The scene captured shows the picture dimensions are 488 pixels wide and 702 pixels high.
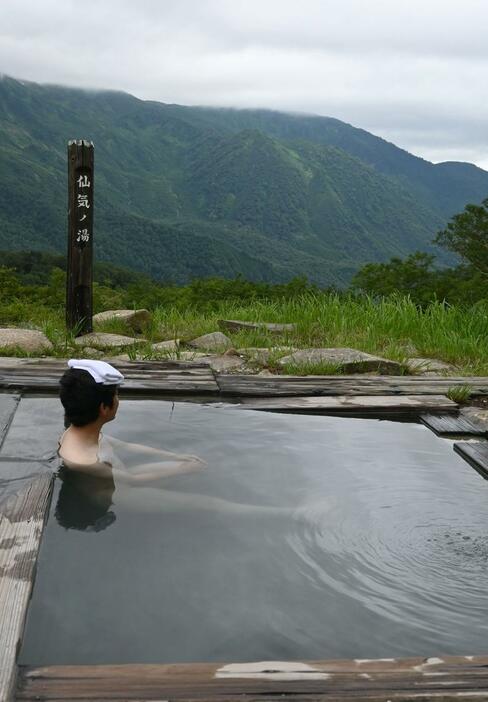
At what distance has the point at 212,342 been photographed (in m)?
7.51

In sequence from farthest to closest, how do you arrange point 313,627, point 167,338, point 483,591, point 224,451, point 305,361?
point 167,338
point 305,361
point 224,451
point 483,591
point 313,627

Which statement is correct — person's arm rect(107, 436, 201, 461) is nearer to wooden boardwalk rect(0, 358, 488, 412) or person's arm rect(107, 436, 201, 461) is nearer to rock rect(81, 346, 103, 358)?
wooden boardwalk rect(0, 358, 488, 412)

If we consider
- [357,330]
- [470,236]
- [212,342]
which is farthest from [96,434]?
[470,236]

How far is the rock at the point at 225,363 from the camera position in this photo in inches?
247

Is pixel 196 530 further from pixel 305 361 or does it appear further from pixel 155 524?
pixel 305 361

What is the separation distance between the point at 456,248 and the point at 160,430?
28.3 meters

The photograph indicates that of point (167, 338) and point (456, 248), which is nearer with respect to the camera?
point (167, 338)

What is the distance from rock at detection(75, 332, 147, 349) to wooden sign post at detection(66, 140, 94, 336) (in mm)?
312

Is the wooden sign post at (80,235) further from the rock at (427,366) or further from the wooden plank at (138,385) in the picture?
the rock at (427,366)

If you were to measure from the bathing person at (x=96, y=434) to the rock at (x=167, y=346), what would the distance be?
2.68m

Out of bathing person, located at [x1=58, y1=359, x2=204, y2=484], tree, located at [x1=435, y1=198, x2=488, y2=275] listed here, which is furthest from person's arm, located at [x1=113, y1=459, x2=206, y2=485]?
tree, located at [x1=435, y1=198, x2=488, y2=275]

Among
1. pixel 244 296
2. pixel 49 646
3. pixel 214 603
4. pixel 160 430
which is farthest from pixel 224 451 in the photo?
pixel 244 296

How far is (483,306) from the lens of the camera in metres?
8.70

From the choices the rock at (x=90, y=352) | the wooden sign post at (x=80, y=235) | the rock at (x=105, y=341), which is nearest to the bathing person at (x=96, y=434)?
the rock at (x=90, y=352)
